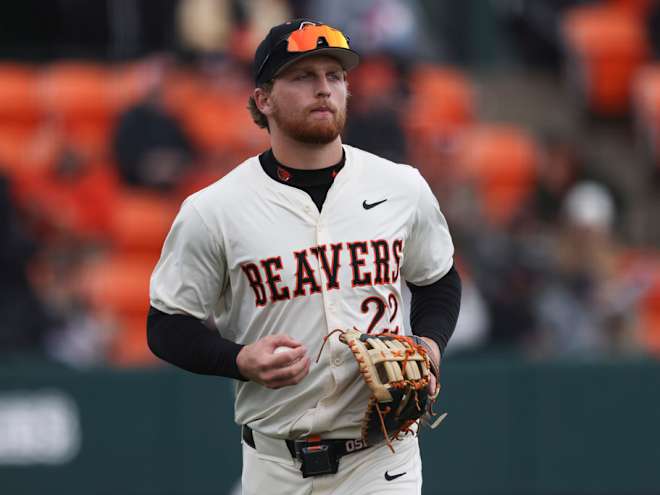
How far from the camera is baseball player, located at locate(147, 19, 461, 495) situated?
4238 mm

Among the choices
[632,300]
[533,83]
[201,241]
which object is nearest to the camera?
[201,241]

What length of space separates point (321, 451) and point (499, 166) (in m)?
7.09

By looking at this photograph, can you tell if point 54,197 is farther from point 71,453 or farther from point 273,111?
point 273,111

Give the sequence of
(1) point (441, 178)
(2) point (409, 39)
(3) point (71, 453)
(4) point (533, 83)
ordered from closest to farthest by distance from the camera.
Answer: (3) point (71, 453)
(1) point (441, 178)
(2) point (409, 39)
(4) point (533, 83)

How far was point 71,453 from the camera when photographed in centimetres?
802

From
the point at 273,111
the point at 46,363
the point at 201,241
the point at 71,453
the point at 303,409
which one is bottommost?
the point at 71,453

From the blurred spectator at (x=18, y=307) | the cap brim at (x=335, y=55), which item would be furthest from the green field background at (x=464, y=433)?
the cap brim at (x=335, y=55)

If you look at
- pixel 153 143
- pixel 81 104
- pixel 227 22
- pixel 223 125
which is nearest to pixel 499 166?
pixel 223 125

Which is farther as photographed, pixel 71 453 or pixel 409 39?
pixel 409 39

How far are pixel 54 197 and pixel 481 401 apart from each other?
3.91 metres

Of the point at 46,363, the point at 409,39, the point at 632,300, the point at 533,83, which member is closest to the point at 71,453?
the point at 46,363

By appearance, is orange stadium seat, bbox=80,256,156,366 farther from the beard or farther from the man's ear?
the beard

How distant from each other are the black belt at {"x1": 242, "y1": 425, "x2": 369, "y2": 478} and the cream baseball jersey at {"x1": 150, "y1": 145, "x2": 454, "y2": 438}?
0.03m

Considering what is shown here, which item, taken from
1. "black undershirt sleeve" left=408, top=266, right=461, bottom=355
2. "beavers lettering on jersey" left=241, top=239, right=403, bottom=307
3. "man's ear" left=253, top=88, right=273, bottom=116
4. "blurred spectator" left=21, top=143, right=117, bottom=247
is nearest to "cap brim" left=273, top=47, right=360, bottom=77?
"man's ear" left=253, top=88, right=273, bottom=116
